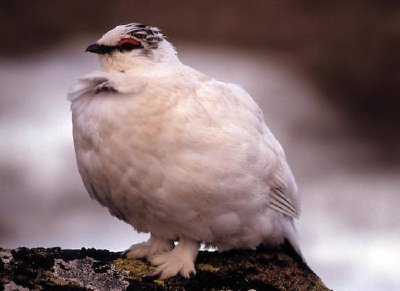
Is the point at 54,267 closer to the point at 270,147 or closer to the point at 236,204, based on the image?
the point at 236,204

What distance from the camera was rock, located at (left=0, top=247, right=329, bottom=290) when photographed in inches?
76.5

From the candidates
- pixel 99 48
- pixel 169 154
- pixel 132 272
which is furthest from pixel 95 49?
pixel 132 272

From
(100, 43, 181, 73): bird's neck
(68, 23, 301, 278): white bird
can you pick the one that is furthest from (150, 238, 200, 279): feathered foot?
(100, 43, 181, 73): bird's neck

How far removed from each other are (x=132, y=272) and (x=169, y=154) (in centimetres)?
33

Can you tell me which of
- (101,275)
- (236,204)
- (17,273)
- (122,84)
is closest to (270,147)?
(236,204)

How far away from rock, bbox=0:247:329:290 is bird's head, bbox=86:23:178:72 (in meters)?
0.52

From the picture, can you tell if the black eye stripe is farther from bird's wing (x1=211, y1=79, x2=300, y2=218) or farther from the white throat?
bird's wing (x1=211, y1=79, x2=300, y2=218)

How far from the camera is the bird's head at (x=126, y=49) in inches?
86.7

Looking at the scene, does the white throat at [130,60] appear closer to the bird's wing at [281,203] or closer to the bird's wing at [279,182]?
A: the bird's wing at [279,182]

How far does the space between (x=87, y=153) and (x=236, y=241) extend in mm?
495

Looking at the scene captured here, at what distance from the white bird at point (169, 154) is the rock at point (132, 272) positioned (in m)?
0.05

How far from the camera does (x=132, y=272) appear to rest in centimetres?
210

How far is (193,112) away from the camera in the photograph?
213 cm

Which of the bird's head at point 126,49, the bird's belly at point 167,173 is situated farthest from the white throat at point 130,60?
the bird's belly at point 167,173
